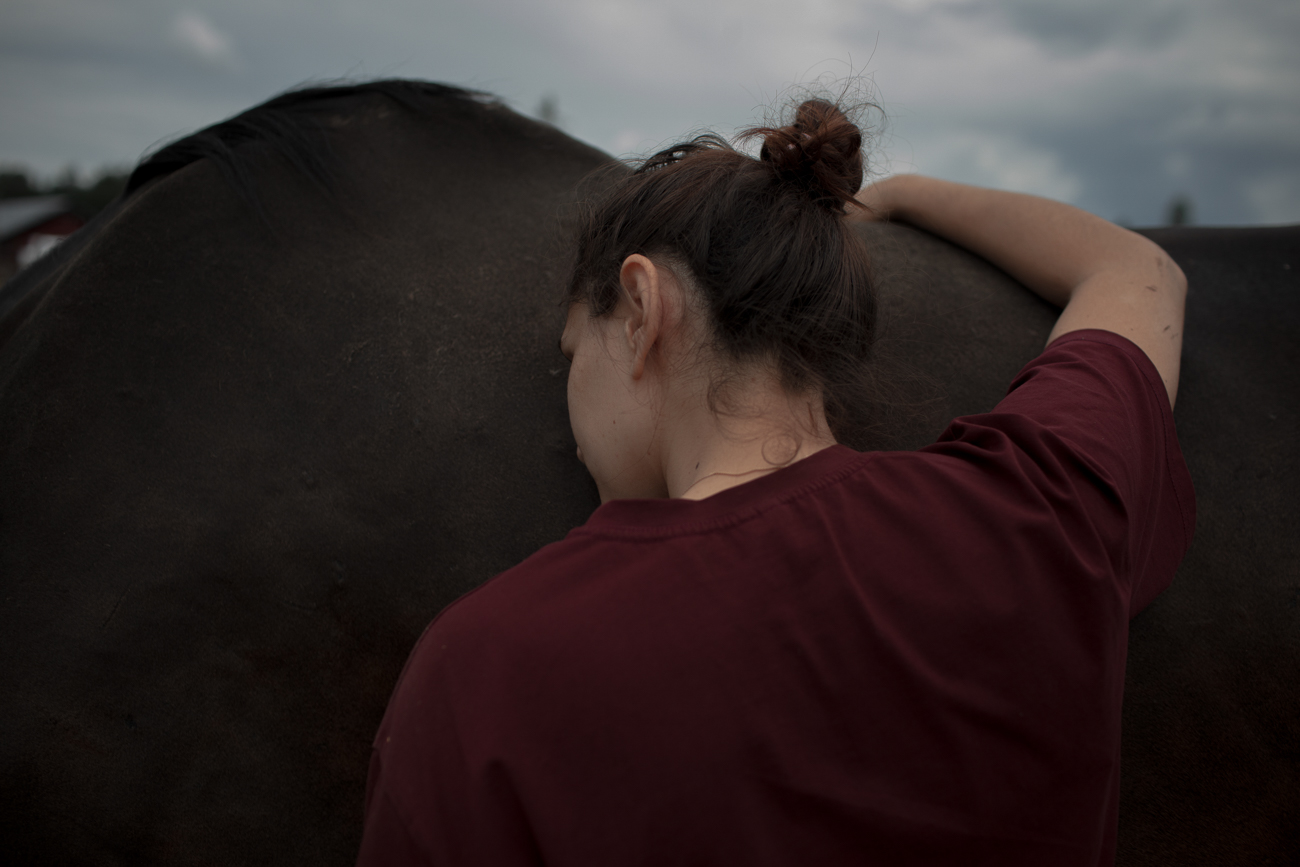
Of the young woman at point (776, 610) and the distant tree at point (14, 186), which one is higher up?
the distant tree at point (14, 186)

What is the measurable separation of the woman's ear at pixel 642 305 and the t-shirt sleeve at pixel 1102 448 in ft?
1.02

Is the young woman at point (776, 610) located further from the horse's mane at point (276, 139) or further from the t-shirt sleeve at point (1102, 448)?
the horse's mane at point (276, 139)

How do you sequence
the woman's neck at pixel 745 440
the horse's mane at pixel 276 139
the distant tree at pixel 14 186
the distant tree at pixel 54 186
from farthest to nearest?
1. the distant tree at pixel 14 186
2. the distant tree at pixel 54 186
3. the horse's mane at pixel 276 139
4. the woman's neck at pixel 745 440

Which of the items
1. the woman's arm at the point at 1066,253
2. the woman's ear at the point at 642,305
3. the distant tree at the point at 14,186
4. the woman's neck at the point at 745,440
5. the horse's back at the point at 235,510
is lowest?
the horse's back at the point at 235,510

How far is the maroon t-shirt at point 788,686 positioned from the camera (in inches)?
21.9

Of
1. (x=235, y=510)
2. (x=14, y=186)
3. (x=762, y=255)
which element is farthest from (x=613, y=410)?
(x=14, y=186)

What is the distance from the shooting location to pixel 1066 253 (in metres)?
1.26

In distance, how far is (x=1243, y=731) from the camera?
1210 millimetres

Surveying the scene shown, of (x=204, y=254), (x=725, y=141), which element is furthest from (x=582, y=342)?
(x=204, y=254)

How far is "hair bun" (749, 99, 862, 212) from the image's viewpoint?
2.78 ft

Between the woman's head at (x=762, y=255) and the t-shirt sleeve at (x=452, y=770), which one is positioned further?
the woman's head at (x=762, y=255)

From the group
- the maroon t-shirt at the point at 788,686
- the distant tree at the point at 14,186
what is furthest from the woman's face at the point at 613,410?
the distant tree at the point at 14,186

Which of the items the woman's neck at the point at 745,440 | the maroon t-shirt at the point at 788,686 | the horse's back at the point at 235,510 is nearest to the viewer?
the maroon t-shirt at the point at 788,686

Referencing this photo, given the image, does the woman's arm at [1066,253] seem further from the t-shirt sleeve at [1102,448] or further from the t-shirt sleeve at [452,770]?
the t-shirt sleeve at [452,770]
